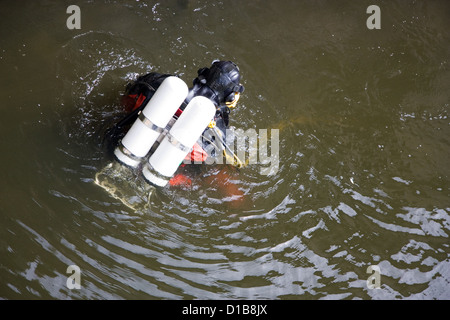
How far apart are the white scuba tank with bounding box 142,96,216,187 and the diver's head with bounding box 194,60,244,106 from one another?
21.4 inches

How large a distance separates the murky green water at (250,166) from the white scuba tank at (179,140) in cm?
65

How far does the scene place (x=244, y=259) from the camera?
4055 millimetres

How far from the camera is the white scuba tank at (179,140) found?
3369mm

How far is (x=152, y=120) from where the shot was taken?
3.49 meters

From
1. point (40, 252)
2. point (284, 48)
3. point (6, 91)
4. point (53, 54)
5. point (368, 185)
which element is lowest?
point (40, 252)

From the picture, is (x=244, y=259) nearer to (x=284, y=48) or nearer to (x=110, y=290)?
(x=110, y=290)

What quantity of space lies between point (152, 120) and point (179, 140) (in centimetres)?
26

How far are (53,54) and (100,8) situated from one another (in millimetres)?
1058
